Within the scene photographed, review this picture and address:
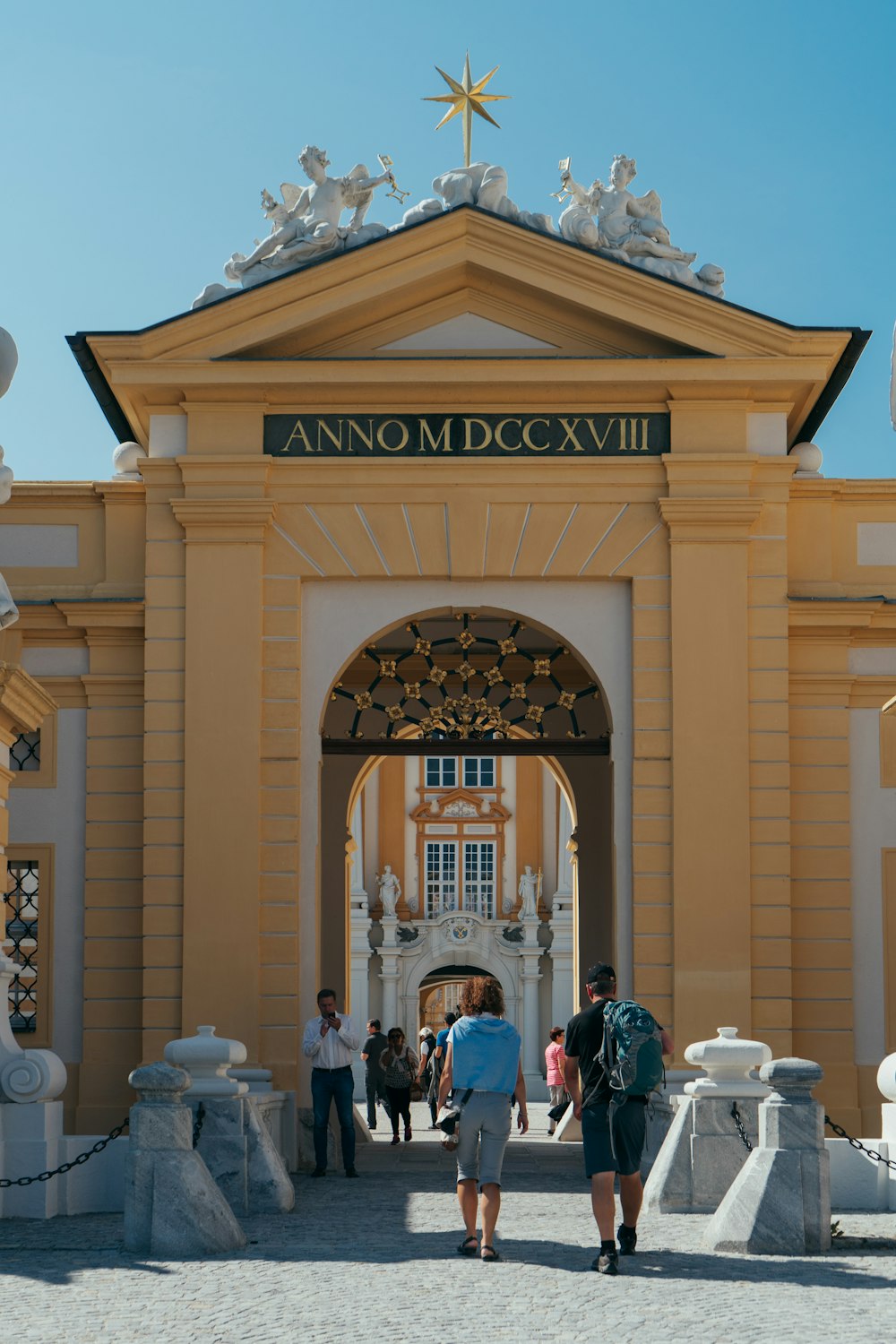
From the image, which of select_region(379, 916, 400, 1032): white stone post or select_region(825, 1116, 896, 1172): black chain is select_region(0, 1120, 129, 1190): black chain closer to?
select_region(825, 1116, 896, 1172): black chain

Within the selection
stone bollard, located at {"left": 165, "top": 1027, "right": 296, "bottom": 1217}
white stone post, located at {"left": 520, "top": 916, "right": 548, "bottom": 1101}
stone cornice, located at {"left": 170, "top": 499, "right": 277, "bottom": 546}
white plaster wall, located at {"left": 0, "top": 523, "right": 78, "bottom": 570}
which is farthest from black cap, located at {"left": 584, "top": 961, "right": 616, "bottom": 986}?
white stone post, located at {"left": 520, "top": 916, "right": 548, "bottom": 1101}

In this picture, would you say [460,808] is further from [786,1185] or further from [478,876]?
[786,1185]

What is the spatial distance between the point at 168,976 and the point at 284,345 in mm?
5517

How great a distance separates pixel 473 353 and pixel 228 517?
256 cm

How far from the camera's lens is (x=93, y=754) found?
17641mm

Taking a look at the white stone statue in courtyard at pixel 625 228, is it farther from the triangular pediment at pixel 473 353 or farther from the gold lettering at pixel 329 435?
the gold lettering at pixel 329 435

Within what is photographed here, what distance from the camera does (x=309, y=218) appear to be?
58.1 feet

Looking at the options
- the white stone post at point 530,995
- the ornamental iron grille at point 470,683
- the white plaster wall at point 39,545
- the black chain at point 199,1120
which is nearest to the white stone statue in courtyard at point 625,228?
the ornamental iron grille at point 470,683

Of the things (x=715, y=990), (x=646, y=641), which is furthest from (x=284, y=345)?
(x=715, y=990)

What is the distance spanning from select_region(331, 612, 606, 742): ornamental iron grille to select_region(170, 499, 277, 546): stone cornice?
1650 mm

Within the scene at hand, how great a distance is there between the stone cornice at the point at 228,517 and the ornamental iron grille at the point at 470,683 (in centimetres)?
165

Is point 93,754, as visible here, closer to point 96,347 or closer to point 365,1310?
point 96,347

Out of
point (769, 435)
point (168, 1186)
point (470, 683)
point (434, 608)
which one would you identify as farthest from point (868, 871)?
point (168, 1186)

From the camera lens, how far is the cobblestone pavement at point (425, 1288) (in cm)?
810
